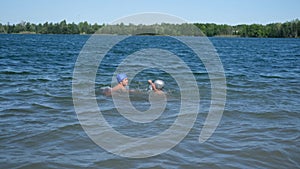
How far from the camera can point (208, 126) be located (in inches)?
342

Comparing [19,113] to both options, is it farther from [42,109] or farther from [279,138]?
[279,138]

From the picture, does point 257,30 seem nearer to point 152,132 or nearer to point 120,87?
point 120,87

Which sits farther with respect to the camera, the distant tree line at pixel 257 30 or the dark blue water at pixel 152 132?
the distant tree line at pixel 257 30

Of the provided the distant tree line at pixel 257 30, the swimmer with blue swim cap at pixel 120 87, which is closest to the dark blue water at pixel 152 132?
the swimmer with blue swim cap at pixel 120 87

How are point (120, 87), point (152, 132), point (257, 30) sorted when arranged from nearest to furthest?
→ point (152, 132) < point (120, 87) < point (257, 30)

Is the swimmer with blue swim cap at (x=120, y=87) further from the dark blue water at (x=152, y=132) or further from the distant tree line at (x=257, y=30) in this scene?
the distant tree line at (x=257, y=30)

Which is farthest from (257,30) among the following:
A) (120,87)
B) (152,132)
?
(152,132)

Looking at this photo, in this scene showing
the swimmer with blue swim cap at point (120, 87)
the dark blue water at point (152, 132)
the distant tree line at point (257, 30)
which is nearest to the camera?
the dark blue water at point (152, 132)

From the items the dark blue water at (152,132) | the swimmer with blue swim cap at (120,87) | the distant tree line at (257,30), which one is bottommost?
the dark blue water at (152,132)

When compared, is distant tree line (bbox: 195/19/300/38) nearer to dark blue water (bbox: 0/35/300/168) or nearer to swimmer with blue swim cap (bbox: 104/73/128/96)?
swimmer with blue swim cap (bbox: 104/73/128/96)

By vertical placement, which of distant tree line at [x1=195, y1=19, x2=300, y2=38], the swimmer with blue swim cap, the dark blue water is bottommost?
the dark blue water

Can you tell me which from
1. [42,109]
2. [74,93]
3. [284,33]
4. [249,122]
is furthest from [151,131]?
[284,33]

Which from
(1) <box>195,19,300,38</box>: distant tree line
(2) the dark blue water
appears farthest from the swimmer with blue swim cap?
(1) <box>195,19,300,38</box>: distant tree line

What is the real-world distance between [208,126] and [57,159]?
398 cm
